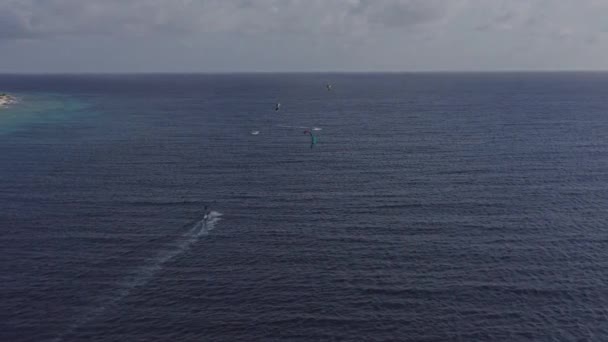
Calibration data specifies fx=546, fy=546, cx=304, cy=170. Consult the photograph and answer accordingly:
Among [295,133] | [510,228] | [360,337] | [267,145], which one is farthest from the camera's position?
[295,133]

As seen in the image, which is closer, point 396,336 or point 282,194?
point 396,336

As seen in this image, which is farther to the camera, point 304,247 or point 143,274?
point 304,247

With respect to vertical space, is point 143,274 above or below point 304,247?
below

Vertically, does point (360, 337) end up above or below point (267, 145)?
below

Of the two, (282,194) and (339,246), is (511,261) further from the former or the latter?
(282,194)

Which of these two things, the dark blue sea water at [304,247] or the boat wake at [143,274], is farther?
the dark blue sea water at [304,247]

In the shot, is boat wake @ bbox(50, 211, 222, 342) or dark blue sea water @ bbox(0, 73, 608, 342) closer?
boat wake @ bbox(50, 211, 222, 342)

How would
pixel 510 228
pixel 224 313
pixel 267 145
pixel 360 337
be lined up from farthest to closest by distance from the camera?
pixel 267 145
pixel 510 228
pixel 224 313
pixel 360 337

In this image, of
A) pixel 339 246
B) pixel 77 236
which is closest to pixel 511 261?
Answer: pixel 339 246
